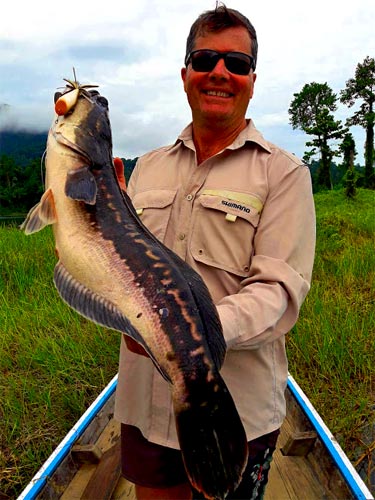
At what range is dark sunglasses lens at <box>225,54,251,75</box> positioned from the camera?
2.43m

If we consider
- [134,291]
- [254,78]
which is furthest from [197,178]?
[134,291]

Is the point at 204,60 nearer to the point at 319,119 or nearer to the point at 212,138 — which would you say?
the point at 212,138

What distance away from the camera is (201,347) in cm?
171

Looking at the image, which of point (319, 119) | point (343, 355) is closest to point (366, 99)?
point (319, 119)

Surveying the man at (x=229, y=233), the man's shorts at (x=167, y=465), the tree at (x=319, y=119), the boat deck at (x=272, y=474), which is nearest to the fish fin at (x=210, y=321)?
the man at (x=229, y=233)

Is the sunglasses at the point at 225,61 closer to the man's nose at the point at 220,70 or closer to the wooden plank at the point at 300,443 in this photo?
the man's nose at the point at 220,70

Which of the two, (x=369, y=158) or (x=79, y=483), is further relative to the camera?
(x=369, y=158)

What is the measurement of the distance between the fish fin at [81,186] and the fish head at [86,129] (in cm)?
8

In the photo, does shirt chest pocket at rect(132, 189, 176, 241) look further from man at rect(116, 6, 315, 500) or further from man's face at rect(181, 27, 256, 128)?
man's face at rect(181, 27, 256, 128)

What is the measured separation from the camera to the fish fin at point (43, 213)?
6.76ft

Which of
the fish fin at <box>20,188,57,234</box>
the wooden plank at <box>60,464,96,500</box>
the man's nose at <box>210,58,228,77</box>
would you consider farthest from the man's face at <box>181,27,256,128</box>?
the wooden plank at <box>60,464,96,500</box>

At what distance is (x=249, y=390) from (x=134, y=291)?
96 centimetres

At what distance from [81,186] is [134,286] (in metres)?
0.54

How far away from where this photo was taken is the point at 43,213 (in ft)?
6.77
